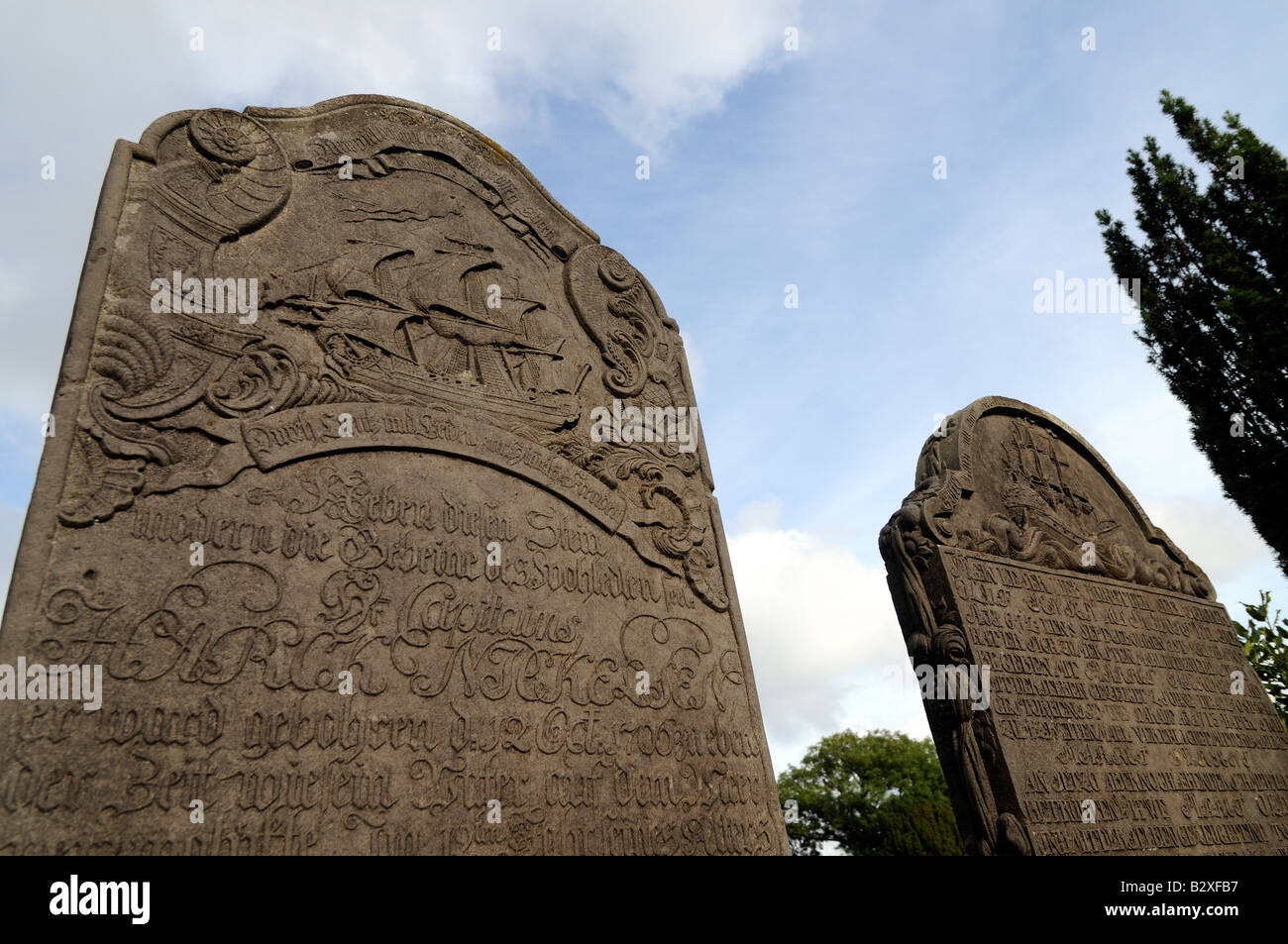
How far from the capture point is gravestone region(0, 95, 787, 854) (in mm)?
2518

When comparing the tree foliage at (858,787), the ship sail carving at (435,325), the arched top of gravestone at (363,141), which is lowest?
the tree foliage at (858,787)

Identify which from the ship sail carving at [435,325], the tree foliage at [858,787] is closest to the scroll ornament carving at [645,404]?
the ship sail carving at [435,325]

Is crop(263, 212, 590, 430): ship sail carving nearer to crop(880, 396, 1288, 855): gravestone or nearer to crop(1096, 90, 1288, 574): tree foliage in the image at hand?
crop(880, 396, 1288, 855): gravestone

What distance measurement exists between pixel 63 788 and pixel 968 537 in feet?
15.2

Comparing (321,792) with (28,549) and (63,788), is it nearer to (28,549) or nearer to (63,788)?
(63,788)

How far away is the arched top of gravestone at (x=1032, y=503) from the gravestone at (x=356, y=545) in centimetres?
179

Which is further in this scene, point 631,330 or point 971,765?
point 631,330

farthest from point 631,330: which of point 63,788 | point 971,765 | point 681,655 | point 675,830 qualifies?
point 63,788

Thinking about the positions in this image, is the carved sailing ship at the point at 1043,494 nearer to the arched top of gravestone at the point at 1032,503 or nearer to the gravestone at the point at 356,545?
the arched top of gravestone at the point at 1032,503

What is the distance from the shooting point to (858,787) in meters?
25.1

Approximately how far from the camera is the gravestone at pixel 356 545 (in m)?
2.52

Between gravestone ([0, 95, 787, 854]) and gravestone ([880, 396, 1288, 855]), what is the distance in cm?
135

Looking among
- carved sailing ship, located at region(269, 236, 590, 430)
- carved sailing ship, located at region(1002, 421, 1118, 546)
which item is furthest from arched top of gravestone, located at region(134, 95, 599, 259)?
carved sailing ship, located at region(1002, 421, 1118, 546)
